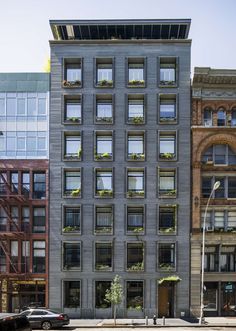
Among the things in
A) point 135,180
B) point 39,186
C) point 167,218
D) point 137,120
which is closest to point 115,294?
point 167,218

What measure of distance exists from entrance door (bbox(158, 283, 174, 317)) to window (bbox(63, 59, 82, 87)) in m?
22.8

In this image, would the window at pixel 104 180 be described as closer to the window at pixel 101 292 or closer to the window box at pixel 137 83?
the window box at pixel 137 83

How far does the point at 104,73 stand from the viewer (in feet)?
158

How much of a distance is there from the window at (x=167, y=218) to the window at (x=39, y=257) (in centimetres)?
1239

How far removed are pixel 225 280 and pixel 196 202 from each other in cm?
837

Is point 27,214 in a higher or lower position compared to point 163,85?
lower

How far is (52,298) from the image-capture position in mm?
45594

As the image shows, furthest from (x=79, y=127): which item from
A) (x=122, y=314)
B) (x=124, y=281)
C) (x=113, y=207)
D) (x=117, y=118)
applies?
(x=122, y=314)

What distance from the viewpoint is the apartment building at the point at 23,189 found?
4638cm

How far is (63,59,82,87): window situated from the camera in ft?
157

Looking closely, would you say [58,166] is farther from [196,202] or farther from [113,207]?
[196,202]

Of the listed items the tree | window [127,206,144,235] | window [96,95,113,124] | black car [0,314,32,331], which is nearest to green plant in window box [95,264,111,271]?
→ the tree

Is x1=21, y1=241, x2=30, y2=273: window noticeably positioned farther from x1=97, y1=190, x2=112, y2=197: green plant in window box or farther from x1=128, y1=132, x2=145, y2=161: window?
x1=128, y1=132, x2=145, y2=161: window

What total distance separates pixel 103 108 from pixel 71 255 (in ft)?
51.5
